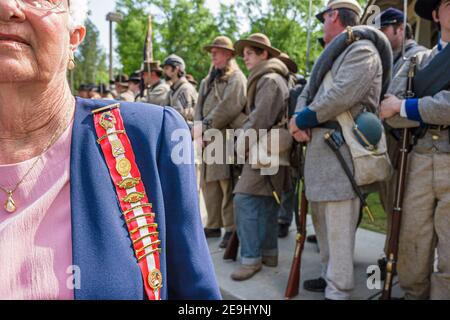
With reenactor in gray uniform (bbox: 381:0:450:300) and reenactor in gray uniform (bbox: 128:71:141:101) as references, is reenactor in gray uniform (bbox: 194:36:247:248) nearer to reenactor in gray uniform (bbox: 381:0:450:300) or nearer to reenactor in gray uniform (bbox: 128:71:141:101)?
reenactor in gray uniform (bbox: 381:0:450:300)

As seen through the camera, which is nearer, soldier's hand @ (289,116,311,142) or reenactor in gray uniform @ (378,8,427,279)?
soldier's hand @ (289,116,311,142)

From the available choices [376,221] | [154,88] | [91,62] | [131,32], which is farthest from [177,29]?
[91,62]

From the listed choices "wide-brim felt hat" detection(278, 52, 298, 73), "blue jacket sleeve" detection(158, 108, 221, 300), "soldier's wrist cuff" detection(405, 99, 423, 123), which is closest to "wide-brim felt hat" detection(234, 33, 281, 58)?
"wide-brim felt hat" detection(278, 52, 298, 73)

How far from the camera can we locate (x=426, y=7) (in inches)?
120

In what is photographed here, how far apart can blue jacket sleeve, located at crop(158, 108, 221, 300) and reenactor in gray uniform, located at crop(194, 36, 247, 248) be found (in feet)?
11.2

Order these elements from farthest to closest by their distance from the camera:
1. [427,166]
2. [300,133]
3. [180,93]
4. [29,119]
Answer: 1. [180,93]
2. [300,133]
3. [427,166]
4. [29,119]

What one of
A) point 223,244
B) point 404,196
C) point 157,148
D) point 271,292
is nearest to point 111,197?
point 157,148

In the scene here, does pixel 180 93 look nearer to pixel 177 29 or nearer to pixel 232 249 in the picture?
pixel 232 249

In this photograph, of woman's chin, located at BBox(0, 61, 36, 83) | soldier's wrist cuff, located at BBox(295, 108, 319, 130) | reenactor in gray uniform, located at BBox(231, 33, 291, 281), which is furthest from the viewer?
reenactor in gray uniform, located at BBox(231, 33, 291, 281)

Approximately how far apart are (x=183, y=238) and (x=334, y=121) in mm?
2201

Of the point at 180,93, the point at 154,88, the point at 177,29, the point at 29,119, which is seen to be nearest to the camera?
the point at 29,119

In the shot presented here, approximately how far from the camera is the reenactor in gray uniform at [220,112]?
182 inches

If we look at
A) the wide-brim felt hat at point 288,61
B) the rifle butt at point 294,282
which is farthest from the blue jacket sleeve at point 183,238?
the wide-brim felt hat at point 288,61

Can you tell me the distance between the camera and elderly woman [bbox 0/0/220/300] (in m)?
1.08
